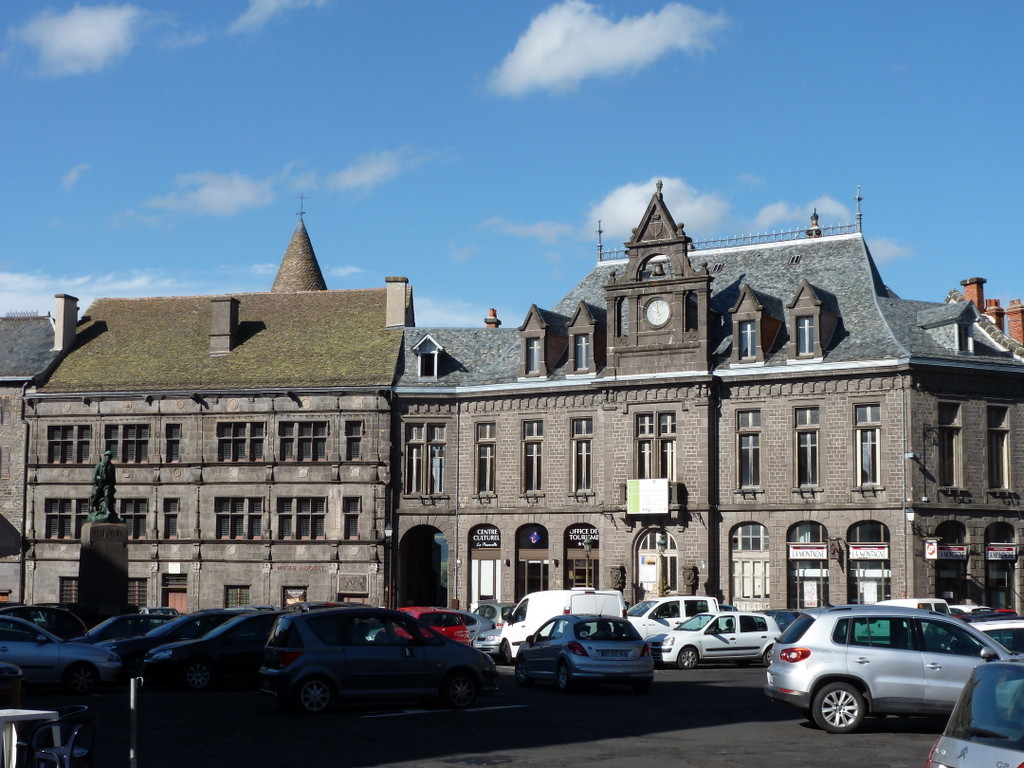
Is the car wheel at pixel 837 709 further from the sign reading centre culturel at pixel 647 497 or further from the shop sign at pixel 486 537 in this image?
the shop sign at pixel 486 537

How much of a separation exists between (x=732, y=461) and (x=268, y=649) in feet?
92.2

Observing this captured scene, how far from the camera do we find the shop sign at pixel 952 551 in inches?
1740

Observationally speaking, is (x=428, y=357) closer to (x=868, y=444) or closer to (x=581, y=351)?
(x=581, y=351)

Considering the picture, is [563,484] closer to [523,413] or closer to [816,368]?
[523,413]

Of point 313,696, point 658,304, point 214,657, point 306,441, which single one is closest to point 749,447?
point 658,304

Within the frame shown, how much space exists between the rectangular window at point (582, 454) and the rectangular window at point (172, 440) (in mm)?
15311

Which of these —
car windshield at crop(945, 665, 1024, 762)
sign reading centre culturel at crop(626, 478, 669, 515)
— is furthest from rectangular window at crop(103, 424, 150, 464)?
car windshield at crop(945, 665, 1024, 762)

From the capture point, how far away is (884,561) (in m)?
44.5

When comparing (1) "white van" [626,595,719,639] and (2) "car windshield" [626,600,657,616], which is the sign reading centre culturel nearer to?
(2) "car windshield" [626,600,657,616]

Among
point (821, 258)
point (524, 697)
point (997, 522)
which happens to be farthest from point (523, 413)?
point (524, 697)

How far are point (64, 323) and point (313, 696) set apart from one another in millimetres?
38606

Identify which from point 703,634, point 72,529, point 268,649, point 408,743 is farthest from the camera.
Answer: point 72,529

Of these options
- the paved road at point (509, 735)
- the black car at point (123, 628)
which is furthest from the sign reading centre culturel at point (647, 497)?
the paved road at point (509, 735)

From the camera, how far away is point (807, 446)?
46.2 m
